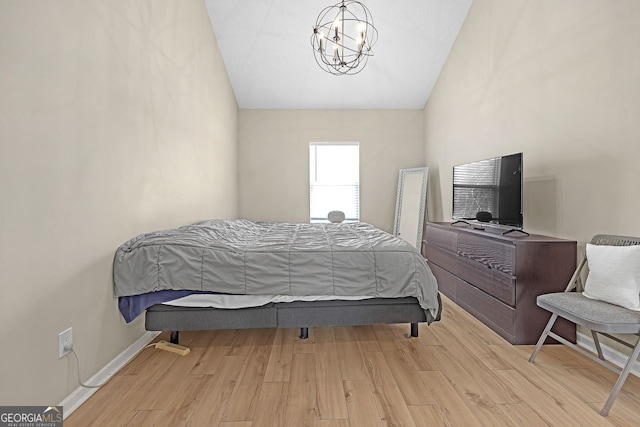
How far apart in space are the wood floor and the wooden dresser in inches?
6.1

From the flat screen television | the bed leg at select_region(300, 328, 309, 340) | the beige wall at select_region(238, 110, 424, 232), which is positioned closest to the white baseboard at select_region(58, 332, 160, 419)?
the bed leg at select_region(300, 328, 309, 340)

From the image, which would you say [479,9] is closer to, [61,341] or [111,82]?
[111,82]

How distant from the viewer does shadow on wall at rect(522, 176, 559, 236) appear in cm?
283

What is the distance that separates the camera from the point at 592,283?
2053 millimetres

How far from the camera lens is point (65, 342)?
66.9 inches

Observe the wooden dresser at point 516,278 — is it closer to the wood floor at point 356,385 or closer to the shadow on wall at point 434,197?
the wood floor at point 356,385

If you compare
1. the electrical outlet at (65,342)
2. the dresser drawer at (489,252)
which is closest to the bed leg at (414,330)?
the dresser drawer at (489,252)

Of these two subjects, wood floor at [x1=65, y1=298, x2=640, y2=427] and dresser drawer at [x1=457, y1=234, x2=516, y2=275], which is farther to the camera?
dresser drawer at [x1=457, y1=234, x2=516, y2=275]

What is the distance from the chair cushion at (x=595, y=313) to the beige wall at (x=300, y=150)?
3880 mm

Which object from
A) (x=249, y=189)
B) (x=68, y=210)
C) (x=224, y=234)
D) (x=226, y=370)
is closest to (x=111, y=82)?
(x=68, y=210)

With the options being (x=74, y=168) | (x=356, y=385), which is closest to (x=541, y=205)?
(x=356, y=385)

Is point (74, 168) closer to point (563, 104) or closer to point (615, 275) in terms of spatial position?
point (615, 275)

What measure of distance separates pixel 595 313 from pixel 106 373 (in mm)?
2679

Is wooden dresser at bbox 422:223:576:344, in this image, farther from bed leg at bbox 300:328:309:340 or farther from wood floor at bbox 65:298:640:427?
bed leg at bbox 300:328:309:340
